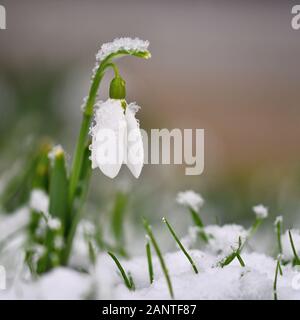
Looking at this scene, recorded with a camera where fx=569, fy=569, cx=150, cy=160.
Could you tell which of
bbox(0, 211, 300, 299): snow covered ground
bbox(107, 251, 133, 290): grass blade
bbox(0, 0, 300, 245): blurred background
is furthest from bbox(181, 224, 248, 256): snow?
bbox(0, 0, 300, 245): blurred background

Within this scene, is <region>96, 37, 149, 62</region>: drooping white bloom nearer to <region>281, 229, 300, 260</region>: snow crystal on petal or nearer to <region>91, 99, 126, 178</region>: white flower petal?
<region>91, 99, 126, 178</region>: white flower petal

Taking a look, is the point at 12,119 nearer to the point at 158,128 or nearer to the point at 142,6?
the point at 158,128

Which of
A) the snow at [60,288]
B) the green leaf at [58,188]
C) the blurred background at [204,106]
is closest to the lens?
the snow at [60,288]

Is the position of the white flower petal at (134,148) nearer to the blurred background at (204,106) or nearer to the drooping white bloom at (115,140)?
the drooping white bloom at (115,140)

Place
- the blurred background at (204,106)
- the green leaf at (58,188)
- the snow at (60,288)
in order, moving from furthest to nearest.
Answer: the blurred background at (204,106), the green leaf at (58,188), the snow at (60,288)

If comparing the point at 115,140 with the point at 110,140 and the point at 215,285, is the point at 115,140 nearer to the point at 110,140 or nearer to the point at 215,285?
the point at 110,140

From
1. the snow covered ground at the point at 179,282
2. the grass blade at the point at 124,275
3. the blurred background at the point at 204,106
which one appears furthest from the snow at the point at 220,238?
the blurred background at the point at 204,106

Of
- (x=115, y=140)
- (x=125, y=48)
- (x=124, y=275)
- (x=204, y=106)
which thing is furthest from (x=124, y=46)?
(x=204, y=106)
